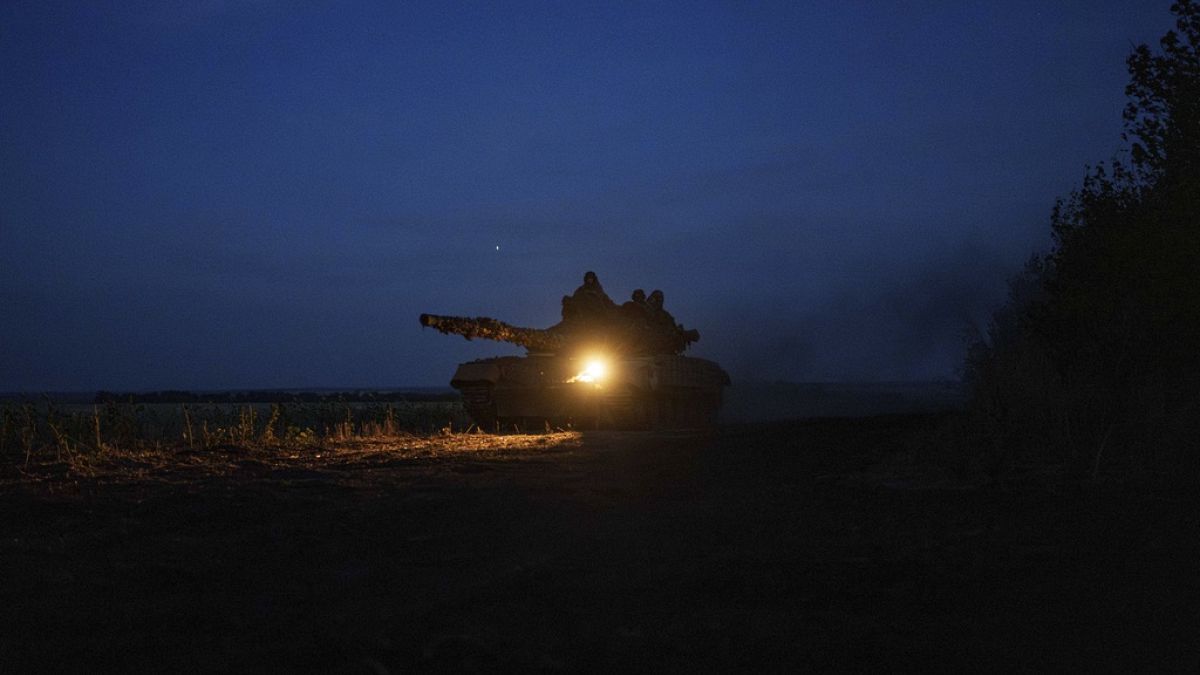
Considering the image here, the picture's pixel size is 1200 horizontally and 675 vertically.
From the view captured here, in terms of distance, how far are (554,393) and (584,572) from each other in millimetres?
16237

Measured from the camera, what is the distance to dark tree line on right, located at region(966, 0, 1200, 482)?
988 cm

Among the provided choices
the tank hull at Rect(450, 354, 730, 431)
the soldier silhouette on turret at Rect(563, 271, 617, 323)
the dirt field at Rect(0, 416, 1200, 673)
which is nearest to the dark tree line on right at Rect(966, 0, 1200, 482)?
the dirt field at Rect(0, 416, 1200, 673)

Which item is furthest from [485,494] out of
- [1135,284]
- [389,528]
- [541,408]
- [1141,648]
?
[541,408]

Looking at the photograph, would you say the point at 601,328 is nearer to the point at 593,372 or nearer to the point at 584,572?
the point at 593,372

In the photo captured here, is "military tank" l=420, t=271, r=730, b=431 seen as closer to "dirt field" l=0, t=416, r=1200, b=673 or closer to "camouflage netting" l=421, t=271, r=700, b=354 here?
"camouflage netting" l=421, t=271, r=700, b=354

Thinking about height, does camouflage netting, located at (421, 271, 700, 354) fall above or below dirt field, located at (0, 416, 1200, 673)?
above

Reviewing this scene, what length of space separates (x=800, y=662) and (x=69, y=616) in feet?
10.1

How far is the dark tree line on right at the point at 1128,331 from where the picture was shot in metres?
9.88

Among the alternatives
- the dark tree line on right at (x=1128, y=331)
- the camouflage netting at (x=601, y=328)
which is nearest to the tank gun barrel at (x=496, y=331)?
the camouflage netting at (x=601, y=328)

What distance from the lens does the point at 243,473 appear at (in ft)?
31.6

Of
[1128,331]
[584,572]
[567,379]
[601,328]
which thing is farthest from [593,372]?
[584,572]

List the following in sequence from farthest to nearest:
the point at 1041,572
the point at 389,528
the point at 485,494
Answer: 1. the point at 485,494
2. the point at 389,528
3. the point at 1041,572

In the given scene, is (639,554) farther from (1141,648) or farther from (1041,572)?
(1141,648)

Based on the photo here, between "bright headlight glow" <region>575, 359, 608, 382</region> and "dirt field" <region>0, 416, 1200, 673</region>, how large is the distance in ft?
39.3
